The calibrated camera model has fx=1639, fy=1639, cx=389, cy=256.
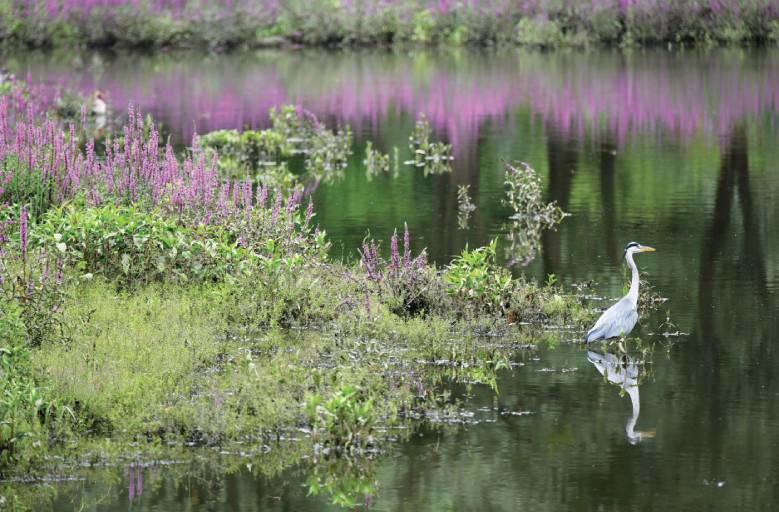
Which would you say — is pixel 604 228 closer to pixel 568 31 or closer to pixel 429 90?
pixel 429 90

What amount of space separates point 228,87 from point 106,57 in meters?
13.7

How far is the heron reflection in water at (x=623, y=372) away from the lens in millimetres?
11435

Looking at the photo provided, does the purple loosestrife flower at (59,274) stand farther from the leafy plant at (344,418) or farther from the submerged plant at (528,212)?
the submerged plant at (528,212)

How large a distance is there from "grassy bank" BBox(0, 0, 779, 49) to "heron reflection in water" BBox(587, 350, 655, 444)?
40.1 m

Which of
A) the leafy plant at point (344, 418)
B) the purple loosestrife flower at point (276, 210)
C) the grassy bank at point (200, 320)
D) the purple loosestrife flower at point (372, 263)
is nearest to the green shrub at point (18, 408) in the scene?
the grassy bank at point (200, 320)

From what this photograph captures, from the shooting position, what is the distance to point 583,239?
18.8 meters

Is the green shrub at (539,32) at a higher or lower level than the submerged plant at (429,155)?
higher

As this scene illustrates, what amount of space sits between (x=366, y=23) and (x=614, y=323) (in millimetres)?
44974

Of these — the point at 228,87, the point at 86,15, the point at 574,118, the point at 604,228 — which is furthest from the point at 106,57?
the point at 604,228

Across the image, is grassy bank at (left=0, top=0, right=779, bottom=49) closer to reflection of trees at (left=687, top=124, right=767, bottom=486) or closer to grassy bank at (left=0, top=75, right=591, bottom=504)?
reflection of trees at (left=687, top=124, right=767, bottom=486)

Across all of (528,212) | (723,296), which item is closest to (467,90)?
(528,212)

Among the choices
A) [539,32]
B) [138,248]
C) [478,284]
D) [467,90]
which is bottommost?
[478,284]

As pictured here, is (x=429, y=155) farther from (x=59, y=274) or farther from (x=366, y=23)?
(x=366, y=23)

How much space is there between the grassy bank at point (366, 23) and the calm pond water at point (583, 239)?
225 inches
